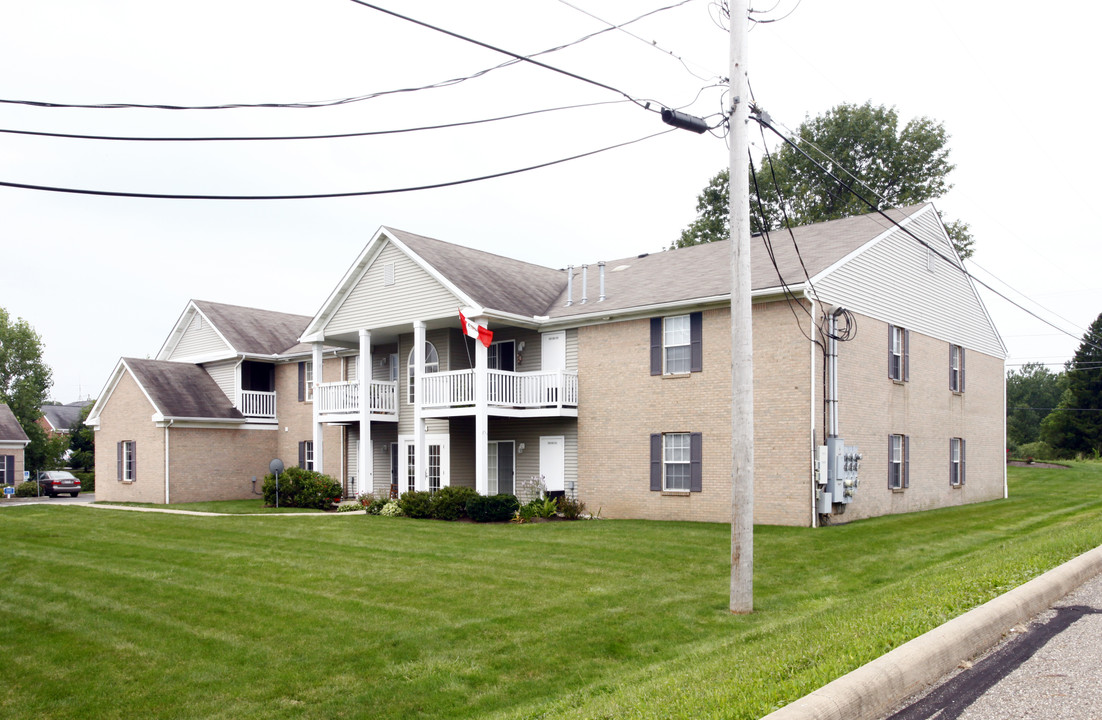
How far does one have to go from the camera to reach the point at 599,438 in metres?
23.2

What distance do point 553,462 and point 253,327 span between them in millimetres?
16870

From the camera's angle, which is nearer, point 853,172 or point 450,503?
point 450,503

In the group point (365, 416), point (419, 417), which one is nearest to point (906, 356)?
point (419, 417)

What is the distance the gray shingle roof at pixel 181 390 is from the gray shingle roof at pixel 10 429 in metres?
20.6

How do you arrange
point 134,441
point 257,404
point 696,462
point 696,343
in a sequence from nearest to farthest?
point 696,462 → point 696,343 → point 134,441 → point 257,404

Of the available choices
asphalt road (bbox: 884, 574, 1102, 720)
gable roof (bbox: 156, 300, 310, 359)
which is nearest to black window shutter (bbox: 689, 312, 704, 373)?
asphalt road (bbox: 884, 574, 1102, 720)

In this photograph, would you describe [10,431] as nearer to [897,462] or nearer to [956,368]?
[897,462]

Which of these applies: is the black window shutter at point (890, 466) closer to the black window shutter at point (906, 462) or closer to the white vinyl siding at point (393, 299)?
the black window shutter at point (906, 462)

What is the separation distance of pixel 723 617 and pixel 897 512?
14.0m

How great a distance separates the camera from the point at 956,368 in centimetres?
2639

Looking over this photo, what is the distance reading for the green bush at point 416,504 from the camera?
23.0 metres

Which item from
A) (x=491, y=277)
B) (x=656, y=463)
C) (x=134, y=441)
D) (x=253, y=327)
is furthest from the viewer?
(x=253, y=327)

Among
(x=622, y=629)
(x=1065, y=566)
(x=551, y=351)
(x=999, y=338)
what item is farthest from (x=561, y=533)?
(x=999, y=338)

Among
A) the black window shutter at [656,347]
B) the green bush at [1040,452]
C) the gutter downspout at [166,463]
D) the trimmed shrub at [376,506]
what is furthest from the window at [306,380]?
the green bush at [1040,452]
